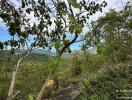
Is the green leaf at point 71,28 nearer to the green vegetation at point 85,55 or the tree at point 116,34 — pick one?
the green vegetation at point 85,55

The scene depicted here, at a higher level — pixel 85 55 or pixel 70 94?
pixel 85 55

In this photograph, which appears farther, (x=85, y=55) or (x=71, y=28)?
(x=85, y=55)

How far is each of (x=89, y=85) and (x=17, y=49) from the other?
528 cm

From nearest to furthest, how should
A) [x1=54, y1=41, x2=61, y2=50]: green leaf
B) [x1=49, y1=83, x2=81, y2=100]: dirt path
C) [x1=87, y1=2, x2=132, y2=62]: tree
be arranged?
[x1=54, y1=41, x2=61, y2=50]: green leaf < [x1=87, y1=2, x2=132, y2=62]: tree < [x1=49, y1=83, x2=81, y2=100]: dirt path

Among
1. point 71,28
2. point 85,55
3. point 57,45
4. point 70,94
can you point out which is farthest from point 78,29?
point 70,94

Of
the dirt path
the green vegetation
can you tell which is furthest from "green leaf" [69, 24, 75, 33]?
the dirt path

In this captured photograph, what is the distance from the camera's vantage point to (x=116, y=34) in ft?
47.8

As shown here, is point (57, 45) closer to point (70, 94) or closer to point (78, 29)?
point (78, 29)

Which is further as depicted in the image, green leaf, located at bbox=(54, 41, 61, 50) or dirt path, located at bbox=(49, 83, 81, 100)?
dirt path, located at bbox=(49, 83, 81, 100)

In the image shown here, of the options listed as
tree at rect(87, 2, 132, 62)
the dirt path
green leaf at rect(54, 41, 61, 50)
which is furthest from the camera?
the dirt path

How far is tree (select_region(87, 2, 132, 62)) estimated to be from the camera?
34.9 feet

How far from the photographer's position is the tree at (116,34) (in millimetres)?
10625

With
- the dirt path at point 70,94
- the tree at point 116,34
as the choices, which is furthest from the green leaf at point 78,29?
the dirt path at point 70,94

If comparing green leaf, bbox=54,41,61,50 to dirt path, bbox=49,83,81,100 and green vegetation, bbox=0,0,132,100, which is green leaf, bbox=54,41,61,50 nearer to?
green vegetation, bbox=0,0,132,100
